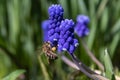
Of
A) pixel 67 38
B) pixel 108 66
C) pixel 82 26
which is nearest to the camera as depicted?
pixel 67 38

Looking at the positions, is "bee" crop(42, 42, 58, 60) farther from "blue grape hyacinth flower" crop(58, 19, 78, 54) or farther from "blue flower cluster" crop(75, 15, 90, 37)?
"blue flower cluster" crop(75, 15, 90, 37)

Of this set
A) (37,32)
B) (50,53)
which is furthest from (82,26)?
(37,32)

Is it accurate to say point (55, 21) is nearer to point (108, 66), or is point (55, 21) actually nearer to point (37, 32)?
point (108, 66)

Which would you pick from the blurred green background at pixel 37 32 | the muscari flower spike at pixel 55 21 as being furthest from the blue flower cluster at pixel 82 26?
the muscari flower spike at pixel 55 21

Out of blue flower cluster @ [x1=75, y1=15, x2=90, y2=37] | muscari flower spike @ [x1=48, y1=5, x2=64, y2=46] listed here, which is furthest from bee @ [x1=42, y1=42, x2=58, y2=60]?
blue flower cluster @ [x1=75, y1=15, x2=90, y2=37]

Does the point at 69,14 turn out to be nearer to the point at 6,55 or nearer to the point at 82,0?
the point at 82,0

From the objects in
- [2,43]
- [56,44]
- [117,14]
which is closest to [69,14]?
[117,14]
